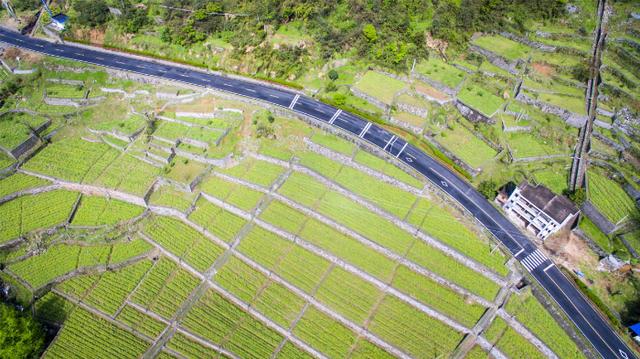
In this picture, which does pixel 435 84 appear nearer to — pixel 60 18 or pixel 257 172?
pixel 257 172

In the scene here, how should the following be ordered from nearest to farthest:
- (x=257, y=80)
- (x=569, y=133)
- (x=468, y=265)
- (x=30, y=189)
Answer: (x=468, y=265) < (x=30, y=189) < (x=569, y=133) < (x=257, y=80)

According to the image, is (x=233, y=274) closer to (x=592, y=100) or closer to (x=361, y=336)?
(x=361, y=336)

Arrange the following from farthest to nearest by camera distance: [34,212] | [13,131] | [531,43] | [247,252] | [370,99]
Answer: [531,43]
[370,99]
[13,131]
[34,212]
[247,252]

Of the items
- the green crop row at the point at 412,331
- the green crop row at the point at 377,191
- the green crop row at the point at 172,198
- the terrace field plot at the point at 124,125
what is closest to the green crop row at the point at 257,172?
the green crop row at the point at 172,198

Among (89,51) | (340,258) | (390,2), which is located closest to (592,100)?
(390,2)

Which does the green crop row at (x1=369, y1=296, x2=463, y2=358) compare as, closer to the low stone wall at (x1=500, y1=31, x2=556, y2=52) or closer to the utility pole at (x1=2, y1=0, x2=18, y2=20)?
the low stone wall at (x1=500, y1=31, x2=556, y2=52)

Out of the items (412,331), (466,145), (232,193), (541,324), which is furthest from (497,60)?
(232,193)
